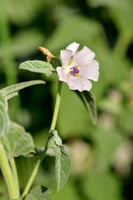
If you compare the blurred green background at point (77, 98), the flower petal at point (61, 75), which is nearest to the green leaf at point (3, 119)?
the flower petal at point (61, 75)

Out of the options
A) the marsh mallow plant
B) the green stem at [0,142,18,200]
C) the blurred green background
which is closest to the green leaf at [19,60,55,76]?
the marsh mallow plant

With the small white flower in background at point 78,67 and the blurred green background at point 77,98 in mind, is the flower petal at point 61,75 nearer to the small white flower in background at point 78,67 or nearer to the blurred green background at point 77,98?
the small white flower in background at point 78,67

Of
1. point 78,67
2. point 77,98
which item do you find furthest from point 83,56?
point 77,98

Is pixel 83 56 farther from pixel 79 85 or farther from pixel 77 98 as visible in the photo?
pixel 77 98

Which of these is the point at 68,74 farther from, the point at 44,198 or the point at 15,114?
the point at 15,114

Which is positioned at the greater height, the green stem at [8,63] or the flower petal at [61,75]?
the flower petal at [61,75]

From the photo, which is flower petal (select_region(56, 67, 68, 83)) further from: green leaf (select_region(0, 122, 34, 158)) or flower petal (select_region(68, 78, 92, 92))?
green leaf (select_region(0, 122, 34, 158))

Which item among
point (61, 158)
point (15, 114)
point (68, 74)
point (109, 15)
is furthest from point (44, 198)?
point (109, 15)
